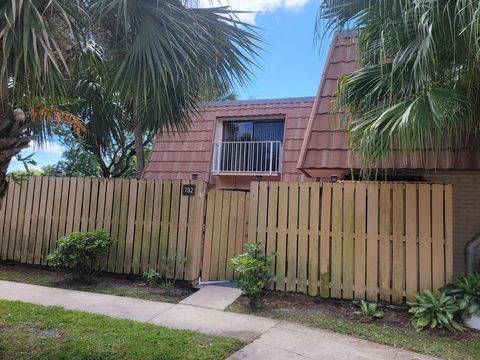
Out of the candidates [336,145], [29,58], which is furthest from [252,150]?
[29,58]

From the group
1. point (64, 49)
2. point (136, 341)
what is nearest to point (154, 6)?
point (64, 49)

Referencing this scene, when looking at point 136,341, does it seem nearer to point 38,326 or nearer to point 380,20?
point 38,326

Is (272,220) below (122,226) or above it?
above

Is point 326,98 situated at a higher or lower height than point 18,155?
higher

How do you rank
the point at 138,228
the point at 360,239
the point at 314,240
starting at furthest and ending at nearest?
1. the point at 138,228
2. the point at 314,240
3. the point at 360,239

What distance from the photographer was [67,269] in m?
7.45

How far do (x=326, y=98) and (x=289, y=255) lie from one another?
10.8ft

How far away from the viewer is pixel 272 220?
680 centimetres

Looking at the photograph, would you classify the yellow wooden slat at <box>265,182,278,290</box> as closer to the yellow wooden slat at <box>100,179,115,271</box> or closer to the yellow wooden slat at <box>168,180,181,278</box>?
the yellow wooden slat at <box>168,180,181,278</box>

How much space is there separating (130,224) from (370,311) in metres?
4.66

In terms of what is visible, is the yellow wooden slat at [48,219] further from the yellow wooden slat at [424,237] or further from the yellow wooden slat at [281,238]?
the yellow wooden slat at [424,237]

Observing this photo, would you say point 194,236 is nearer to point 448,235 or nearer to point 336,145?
point 336,145

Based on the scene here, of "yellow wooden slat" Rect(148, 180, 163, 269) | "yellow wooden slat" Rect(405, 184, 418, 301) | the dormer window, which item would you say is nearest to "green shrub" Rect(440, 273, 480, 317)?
"yellow wooden slat" Rect(405, 184, 418, 301)

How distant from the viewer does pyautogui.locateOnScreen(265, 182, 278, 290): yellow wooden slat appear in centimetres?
673
